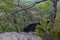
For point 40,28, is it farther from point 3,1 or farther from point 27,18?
point 27,18

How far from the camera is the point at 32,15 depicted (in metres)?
6.85

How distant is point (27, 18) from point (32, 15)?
220 millimetres

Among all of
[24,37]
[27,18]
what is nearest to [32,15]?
[27,18]

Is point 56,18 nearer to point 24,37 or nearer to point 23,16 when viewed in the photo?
point 24,37

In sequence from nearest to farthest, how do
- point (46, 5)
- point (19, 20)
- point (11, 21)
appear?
1. point (46, 5)
2. point (11, 21)
3. point (19, 20)

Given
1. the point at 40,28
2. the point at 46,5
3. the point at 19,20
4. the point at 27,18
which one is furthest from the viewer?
the point at 27,18

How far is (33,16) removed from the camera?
7.01 metres

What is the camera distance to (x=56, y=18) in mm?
3279

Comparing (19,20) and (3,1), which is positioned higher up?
(3,1)

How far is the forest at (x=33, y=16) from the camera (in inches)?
121

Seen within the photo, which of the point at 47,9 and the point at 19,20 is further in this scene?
the point at 19,20

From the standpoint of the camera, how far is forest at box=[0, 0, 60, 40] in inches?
121

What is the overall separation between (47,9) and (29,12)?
1.93 metres

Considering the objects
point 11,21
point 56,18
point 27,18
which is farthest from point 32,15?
point 56,18
